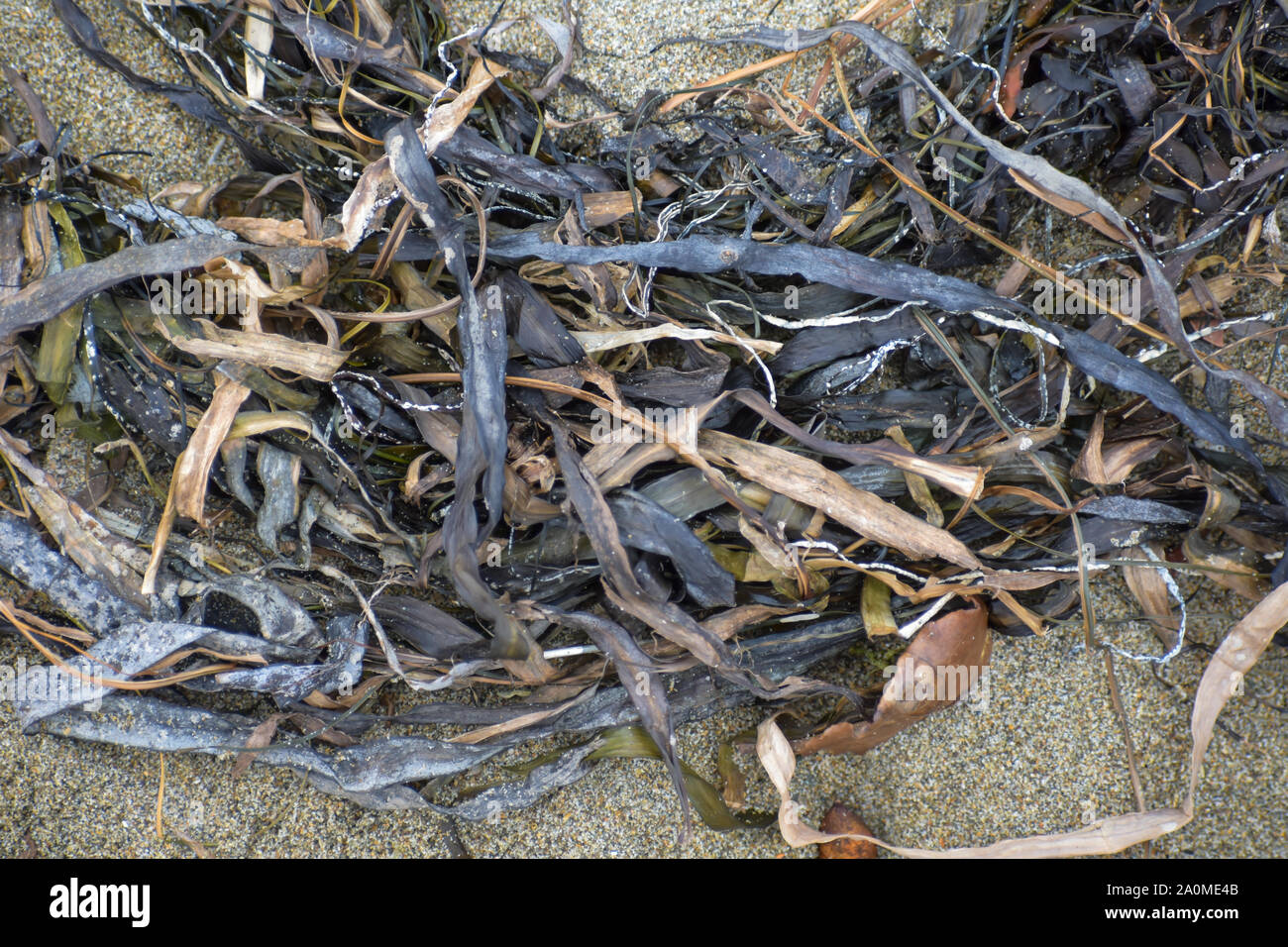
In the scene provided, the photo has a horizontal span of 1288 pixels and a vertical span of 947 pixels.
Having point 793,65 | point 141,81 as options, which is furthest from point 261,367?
point 793,65

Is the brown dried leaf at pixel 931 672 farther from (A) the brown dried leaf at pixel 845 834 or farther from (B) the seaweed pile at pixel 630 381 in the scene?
(A) the brown dried leaf at pixel 845 834

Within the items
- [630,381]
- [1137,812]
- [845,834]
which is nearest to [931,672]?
[845,834]

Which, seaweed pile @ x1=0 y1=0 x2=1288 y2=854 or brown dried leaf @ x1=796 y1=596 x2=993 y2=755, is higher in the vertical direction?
seaweed pile @ x1=0 y1=0 x2=1288 y2=854

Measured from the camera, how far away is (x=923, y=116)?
1.19m

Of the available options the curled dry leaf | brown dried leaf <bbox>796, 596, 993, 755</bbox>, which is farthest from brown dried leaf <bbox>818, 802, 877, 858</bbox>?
brown dried leaf <bbox>796, 596, 993, 755</bbox>

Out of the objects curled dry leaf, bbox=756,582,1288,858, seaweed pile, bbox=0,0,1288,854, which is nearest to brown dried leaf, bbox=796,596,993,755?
seaweed pile, bbox=0,0,1288,854

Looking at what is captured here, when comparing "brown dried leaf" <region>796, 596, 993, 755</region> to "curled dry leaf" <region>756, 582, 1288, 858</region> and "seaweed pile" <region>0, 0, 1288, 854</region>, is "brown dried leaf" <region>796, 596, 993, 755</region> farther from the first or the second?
"curled dry leaf" <region>756, 582, 1288, 858</region>

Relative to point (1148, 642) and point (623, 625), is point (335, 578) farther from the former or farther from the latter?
point (1148, 642)

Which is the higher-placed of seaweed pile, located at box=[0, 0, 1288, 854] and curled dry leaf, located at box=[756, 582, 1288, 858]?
seaweed pile, located at box=[0, 0, 1288, 854]

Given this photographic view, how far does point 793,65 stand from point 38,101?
1.16 m

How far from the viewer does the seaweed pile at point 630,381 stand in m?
1.14

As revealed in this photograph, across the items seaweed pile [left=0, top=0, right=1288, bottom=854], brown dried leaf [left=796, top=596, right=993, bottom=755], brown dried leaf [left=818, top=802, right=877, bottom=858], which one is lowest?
brown dried leaf [left=818, top=802, right=877, bottom=858]

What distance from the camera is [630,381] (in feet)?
3.87

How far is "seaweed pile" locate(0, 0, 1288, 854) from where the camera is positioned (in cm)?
114
